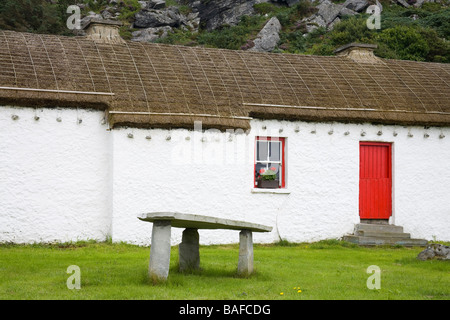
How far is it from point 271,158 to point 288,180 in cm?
78

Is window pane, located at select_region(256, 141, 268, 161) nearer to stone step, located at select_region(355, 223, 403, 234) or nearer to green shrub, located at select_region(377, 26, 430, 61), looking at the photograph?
stone step, located at select_region(355, 223, 403, 234)

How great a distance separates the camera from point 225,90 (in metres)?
15.7

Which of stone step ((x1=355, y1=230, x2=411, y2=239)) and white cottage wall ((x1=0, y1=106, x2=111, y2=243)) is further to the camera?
stone step ((x1=355, y1=230, x2=411, y2=239))

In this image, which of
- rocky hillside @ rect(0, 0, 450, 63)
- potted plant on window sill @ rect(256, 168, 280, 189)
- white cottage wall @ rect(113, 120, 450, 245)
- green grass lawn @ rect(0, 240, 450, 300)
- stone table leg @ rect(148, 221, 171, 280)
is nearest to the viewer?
green grass lawn @ rect(0, 240, 450, 300)

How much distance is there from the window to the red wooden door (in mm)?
2372

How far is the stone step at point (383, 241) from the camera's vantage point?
15.3m

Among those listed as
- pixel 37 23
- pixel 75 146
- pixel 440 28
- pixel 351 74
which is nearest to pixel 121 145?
pixel 75 146

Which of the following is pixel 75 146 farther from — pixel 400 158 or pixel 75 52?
pixel 400 158

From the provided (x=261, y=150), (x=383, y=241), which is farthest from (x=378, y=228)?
(x=261, y=150)

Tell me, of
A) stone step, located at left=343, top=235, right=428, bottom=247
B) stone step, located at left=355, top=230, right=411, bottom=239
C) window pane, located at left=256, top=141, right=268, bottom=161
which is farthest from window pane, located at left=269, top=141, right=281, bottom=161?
stone step, located at left=355, top=230, right=411, bottom=239

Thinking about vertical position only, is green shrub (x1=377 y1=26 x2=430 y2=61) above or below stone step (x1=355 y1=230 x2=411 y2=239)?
above

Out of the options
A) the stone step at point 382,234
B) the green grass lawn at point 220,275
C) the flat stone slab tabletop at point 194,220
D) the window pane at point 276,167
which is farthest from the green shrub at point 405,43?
the flat stone slab tabletop at point 194,220

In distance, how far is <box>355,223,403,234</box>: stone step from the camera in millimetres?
15812

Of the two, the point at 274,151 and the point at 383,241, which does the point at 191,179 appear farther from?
the point at 383,241
